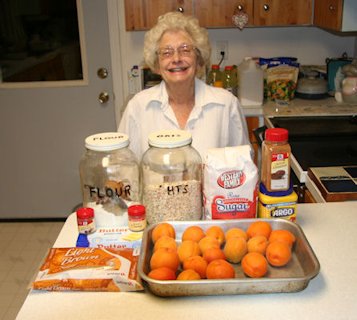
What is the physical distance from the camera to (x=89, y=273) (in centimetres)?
96

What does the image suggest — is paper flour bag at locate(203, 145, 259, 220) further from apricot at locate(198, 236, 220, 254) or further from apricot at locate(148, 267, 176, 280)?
apricot at locate(148, 267, 176, 280)

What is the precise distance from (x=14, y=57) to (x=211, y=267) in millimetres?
2498

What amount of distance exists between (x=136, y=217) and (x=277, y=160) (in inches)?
14.7

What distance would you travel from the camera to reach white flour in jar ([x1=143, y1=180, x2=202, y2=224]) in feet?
3.73

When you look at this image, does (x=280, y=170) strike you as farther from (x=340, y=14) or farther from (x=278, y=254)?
(x=340, y=14)

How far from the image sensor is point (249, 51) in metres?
3.12

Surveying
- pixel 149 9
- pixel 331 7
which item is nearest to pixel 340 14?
pixel 331 7

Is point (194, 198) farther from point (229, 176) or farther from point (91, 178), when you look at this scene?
point (91, 178)

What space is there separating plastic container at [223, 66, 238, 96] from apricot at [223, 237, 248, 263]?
1978 mm

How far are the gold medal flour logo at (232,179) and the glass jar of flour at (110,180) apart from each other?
238 mm

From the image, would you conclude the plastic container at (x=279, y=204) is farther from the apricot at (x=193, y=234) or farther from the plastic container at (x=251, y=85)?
the plastic container at (x=251, y=85)

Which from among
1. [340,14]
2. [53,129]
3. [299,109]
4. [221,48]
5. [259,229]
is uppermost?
[340,14]

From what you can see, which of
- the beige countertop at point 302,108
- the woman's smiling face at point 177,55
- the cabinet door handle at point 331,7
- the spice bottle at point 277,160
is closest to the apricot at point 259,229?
the spice bottle at point 277,160

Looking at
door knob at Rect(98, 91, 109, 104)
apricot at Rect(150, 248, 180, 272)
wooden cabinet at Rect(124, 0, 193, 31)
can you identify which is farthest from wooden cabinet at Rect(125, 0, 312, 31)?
apricot at Rect(150, 248, 180, 272)
